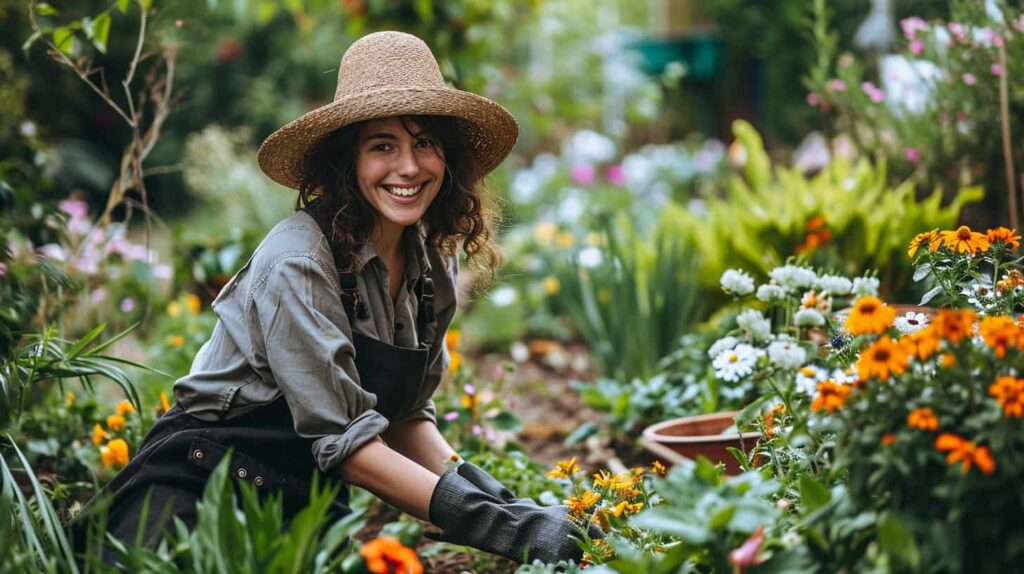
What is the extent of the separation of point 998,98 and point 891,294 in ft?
2.45

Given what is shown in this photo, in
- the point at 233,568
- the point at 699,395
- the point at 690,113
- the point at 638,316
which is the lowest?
the point at 233,568

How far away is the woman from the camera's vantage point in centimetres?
201

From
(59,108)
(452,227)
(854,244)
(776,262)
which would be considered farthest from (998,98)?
(59,108)

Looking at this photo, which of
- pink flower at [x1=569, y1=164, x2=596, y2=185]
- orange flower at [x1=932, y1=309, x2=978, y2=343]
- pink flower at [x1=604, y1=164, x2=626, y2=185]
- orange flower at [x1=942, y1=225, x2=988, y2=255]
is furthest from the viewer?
pink flower at [x1=604, y1=164, x2=626, y2=185]

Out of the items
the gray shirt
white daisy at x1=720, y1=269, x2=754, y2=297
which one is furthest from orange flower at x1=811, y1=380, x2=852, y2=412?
the gray shirt

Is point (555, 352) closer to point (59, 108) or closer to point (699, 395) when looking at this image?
point (699, 395)

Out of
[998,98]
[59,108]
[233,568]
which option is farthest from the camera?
[59,108]

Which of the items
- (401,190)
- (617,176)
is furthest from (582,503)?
(617,176)

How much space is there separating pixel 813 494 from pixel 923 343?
31cm

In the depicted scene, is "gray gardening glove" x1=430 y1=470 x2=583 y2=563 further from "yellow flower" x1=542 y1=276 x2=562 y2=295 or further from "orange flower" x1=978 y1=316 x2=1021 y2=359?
"yellow flower" x1=542 y1=276 x2=562 y2=295

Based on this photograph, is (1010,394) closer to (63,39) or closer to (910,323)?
(910,323)

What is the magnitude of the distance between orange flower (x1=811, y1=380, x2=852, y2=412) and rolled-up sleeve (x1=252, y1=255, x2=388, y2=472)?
0.85 metres

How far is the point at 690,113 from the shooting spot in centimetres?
964

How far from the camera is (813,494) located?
162 cm
